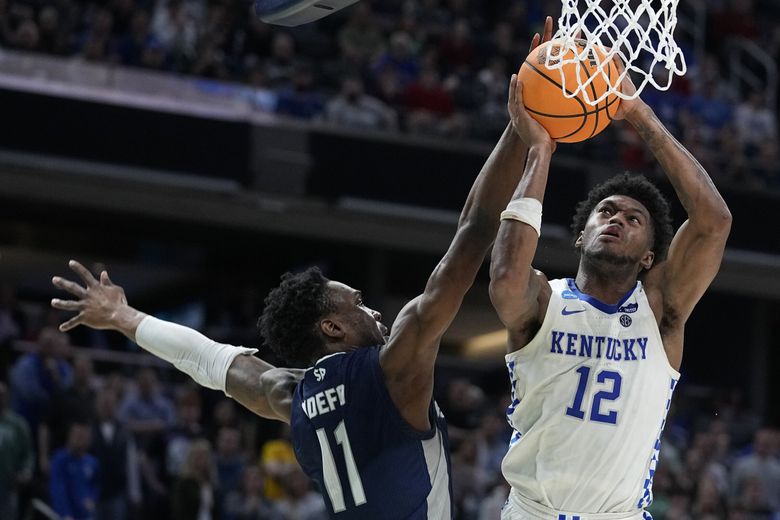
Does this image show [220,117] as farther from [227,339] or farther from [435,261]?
[435,261]

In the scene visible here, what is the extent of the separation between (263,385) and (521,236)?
52.5 inches

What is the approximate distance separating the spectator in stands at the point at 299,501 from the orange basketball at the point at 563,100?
22.6ft

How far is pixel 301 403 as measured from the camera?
4848 millimetres

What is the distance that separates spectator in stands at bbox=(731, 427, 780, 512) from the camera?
13016 millimetres

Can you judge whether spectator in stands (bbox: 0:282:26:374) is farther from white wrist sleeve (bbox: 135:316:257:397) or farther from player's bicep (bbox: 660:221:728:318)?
player's bicep (bbox: 660:221:728:318)

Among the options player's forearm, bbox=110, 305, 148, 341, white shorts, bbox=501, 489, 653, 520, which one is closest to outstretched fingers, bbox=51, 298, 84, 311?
player's forearm, bbox=110, 305, 148, 341

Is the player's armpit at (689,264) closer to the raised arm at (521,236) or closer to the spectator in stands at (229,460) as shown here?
the raised arm at (521,236)

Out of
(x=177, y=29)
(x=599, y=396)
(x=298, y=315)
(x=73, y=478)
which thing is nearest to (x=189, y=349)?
(x=298, y=315)

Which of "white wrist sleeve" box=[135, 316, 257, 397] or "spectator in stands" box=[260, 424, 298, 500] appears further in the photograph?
"spectator in stands" box=[260, 424, 298, 500]

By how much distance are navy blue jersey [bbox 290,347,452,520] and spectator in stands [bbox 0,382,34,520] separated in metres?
6.11

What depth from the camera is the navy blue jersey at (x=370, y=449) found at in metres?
4.60

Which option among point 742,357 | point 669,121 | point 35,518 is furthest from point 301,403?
point 742,357

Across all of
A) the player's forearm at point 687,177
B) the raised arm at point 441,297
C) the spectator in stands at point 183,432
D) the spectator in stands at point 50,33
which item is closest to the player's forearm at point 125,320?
the raised arm at point 441,297

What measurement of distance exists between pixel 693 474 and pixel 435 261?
6.10 m
